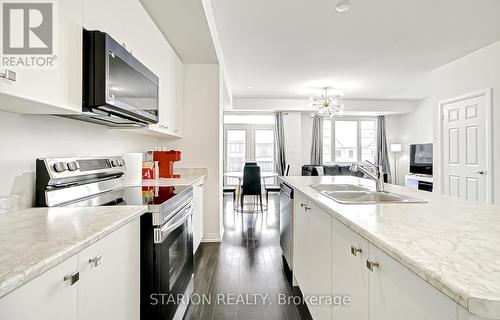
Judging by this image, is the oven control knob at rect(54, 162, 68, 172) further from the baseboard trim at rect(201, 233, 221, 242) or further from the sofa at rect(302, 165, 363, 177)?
the sofa at rect(302, 165, 363, 177)

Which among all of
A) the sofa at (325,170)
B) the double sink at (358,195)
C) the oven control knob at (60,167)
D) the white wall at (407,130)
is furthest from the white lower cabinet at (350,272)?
the white wall at (407,130)

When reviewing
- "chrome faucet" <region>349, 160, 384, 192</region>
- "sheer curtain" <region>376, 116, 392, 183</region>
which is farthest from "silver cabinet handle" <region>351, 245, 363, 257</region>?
"sheer curtain" <region>376, 116, 392, 183</region>

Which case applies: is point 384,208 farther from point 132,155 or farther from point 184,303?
point 132,155

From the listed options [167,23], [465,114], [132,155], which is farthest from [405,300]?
[465,114]

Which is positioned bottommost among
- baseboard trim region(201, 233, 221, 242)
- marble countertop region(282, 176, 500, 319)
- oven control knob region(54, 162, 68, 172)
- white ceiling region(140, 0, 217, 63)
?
baseboard trim region(201, 233, 221, 242)

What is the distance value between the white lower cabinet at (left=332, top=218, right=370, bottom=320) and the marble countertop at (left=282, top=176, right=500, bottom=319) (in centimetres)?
8

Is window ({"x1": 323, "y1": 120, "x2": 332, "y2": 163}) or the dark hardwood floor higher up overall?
window ({"x1": 323, "y1": 120, "x2": 332, "y2": 163})

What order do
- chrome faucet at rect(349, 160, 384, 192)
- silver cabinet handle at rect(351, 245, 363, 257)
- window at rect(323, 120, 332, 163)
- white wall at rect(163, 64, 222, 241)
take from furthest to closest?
window at rect(323, 120, 332, 163), white wall at rect(163, 64, 222, 241), chrome faucet at rect(349, 160, 384, 192), silver cabinet handle at rect(351, 245, 363, 257)

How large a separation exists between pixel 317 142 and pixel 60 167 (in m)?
7.09

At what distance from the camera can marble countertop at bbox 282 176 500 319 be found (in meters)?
0.49

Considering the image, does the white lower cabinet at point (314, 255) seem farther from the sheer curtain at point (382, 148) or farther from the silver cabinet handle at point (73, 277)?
the sheer curtain at point (382, 148)

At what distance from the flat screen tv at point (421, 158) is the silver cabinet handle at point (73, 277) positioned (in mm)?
7393

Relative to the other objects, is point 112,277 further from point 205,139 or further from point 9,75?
point 205,139

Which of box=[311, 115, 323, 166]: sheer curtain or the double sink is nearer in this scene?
the double sink
